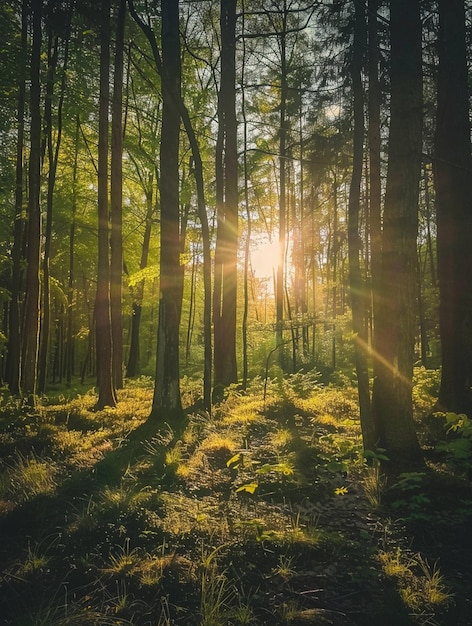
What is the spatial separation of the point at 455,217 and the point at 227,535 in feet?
21.6

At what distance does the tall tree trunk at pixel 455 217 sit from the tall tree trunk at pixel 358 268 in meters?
1.43

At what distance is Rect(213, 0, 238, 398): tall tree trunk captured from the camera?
38.8 ft

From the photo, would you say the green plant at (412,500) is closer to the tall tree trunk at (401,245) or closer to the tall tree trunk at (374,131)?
the tall tree trunk at (401,245)

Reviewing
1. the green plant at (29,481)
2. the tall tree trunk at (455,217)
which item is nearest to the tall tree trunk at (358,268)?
the tall tree trunk at (455,217)

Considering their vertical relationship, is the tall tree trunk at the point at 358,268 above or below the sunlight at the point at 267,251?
below

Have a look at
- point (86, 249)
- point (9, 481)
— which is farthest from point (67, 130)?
point (9, 481)

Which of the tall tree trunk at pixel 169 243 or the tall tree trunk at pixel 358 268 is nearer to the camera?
the tall tree trunk at pixel 358 268

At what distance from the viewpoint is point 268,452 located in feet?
20.7

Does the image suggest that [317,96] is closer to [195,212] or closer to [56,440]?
[56,440]

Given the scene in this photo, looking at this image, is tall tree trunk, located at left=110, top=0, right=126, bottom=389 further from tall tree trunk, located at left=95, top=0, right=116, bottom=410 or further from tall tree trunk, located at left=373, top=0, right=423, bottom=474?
tall tree trunk, located at left=373, top=0, right=423, bottom=474

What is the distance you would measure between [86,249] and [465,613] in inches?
818

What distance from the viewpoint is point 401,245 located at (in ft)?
18.0

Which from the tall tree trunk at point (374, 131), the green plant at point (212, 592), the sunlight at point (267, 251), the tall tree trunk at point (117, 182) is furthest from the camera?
the sunlight at point (267, 251)

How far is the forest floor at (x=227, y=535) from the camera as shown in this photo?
2748 millimetres
